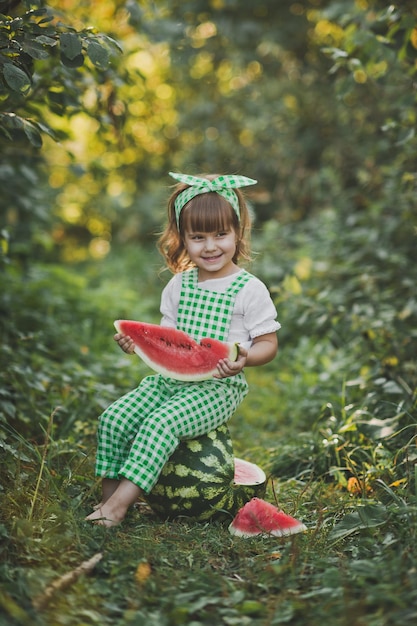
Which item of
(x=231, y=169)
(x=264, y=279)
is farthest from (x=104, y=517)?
(x=231, y=169)

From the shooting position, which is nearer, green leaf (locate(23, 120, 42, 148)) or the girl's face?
green leaf (locate(23, 120, 42, 148))

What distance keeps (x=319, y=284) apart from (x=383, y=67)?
193 cm

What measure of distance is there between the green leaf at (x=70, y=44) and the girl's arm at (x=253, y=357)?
1444 mm

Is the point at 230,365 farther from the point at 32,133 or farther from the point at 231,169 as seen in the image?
the point at 231,169

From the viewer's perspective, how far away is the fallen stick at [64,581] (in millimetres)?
2248

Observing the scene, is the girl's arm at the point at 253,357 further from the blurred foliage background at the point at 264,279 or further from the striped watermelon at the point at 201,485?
the blurred foliage background at the point at 264,279

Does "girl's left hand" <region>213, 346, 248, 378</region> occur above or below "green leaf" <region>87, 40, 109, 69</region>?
below

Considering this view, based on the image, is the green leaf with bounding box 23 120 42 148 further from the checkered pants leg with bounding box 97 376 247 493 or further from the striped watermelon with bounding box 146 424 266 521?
the striped watermelon with bounding box 146 424 266 521

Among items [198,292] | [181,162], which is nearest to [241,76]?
[181,162]

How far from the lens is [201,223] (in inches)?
133

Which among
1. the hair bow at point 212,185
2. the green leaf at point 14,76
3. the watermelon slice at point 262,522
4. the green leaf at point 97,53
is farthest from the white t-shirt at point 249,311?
the green leaf at point 14,76

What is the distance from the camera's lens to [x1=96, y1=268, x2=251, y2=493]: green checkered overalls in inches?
121

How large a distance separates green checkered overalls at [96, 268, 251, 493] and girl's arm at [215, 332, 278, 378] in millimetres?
155

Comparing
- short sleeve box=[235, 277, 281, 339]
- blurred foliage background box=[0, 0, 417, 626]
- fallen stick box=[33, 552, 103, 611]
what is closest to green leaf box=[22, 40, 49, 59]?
blurred foliage background box=[0, 0, 417, 626]
